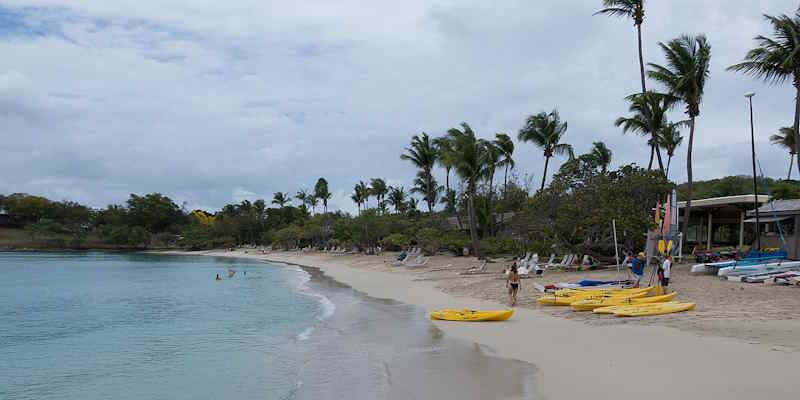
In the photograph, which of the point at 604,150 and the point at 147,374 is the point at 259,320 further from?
the point at 604,150

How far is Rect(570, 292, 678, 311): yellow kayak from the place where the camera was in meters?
13.6

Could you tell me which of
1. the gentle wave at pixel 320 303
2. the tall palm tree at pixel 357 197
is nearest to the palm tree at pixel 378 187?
the tall palm tree at pixel 357 197

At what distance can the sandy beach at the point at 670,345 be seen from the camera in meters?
7.18

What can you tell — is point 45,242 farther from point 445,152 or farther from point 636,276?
point 636,276

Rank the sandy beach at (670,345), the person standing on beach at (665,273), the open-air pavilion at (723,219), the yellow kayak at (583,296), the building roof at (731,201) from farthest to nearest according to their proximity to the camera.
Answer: the open-air pavilion at (723,219) < the building roof at (731,201) < the person standing on beach at (665,273) < the yellow kayak at (583,296) < the sandy beach at (670,345)

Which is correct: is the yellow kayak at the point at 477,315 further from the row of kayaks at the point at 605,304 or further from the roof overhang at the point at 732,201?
the roof overhang at the point at 732,201

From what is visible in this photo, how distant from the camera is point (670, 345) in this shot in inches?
368

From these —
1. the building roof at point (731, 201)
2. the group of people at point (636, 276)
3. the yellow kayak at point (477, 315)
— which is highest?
the building roof at point (731, 201)

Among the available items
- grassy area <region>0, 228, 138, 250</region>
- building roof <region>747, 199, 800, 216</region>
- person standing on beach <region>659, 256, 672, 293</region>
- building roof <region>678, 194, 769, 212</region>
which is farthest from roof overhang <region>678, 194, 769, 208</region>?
grassy area <region>0, 228, 138, 250</region>

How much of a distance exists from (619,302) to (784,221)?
46.5 ft

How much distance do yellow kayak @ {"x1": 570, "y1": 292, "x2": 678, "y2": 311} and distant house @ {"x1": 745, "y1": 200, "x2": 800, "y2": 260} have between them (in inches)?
327

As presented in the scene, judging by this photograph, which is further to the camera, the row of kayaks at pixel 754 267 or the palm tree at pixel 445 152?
the palm tree at pixel 445 152

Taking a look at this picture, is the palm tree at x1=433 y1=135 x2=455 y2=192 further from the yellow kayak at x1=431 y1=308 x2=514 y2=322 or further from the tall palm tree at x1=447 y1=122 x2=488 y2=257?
the yellow kayak at x1=431 y1=308 x2=514 y2=322

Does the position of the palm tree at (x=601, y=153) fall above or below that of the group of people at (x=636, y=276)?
above
